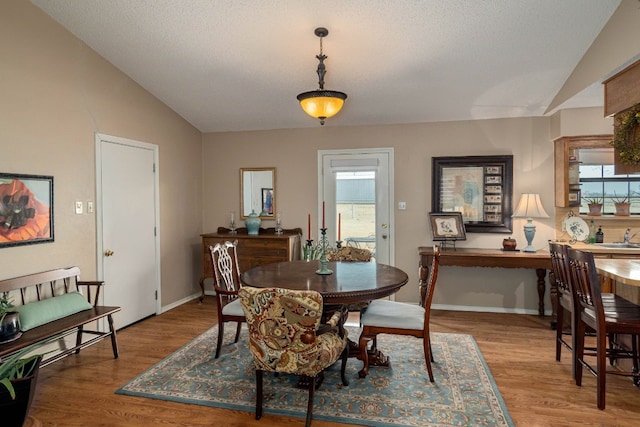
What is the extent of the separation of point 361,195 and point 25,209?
3471mm

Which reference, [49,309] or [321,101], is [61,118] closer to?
[49,309]

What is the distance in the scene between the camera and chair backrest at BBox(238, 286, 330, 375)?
2.13 meters

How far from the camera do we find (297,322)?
7.18ft

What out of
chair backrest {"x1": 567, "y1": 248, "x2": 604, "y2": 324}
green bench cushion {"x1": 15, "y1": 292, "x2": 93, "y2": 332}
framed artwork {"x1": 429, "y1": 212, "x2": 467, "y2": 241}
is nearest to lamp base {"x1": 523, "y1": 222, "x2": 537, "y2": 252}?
framed artwork {"x1": 429, "y1": 212, "x2": 467, "y2": 241}

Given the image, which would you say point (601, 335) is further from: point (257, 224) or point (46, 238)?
point (46, 238)

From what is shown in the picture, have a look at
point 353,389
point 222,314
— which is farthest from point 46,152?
point 353,389

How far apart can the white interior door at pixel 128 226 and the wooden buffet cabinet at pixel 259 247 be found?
666mm

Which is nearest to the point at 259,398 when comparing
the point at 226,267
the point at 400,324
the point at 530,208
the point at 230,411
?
the point at 230,411

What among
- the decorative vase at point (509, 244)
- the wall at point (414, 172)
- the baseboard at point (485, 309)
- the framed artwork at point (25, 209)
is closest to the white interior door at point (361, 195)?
the wall at point (414, 172)

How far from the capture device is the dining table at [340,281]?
2.63 m

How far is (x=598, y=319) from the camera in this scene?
2510mm

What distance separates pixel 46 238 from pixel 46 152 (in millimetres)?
716

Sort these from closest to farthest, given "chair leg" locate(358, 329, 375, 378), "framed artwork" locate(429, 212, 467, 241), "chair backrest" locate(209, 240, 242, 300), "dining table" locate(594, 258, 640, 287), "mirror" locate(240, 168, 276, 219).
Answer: "dining table" locate(594, 258, 640, 287) < "chair leg" locate(358, 329, 375, 378) < "chair backrest" locate(209, 240, 242, 300) < "framed artwork" locate(429, 212, 467, 241) < "mirror" locate(240, 168, 276, 219)

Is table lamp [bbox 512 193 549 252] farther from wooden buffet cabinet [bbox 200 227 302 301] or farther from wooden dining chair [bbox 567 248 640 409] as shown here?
wooden buffet cabinet [bbox 200 227 302 301]
